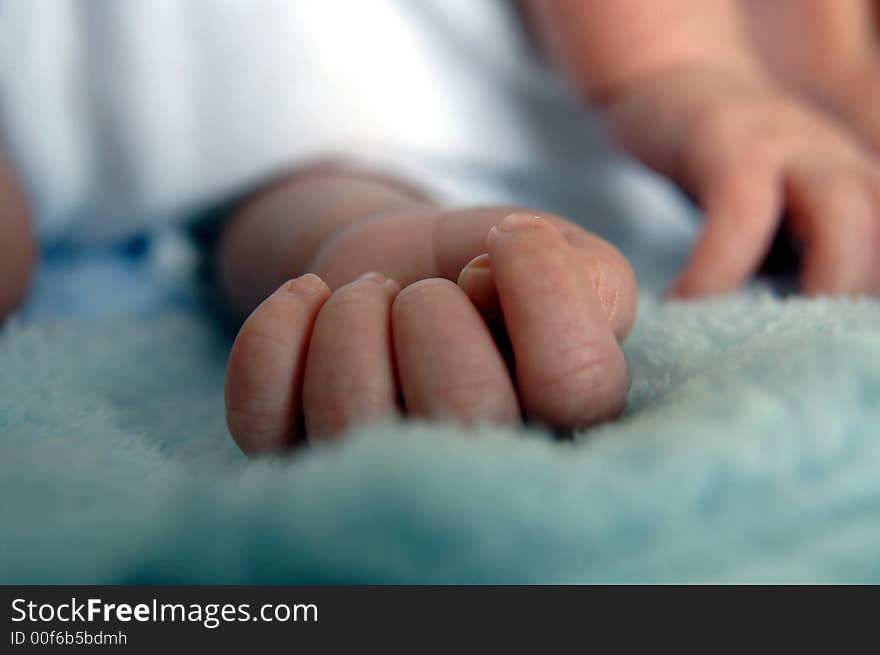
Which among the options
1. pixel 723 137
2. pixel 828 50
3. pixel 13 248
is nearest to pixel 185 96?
pixel 13 248

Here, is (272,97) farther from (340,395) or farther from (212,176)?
(340,395)

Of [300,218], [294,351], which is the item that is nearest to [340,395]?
[294,351]

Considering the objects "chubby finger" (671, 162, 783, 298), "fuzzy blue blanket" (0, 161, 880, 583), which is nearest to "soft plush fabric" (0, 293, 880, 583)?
"fuzzy blue blanket" (0, 161, 880, 583)

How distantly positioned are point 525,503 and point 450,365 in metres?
0.06

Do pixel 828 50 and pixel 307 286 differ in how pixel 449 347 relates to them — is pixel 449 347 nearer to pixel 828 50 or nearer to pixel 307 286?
pixel 307 286

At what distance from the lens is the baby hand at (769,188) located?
0.46 metres

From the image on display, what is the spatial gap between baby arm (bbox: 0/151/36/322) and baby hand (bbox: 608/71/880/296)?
0.36 metres

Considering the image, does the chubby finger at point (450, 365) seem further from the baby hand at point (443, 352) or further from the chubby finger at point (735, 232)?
the chubby finger at point (735, 232)

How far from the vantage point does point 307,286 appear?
288 mm

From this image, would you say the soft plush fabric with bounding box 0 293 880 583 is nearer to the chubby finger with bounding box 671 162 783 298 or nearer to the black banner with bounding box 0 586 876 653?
the black banner with bounding box 0 586 876 653

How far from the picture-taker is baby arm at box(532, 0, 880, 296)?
468 mm

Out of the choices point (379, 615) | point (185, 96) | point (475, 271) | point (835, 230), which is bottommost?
point (379, 615)

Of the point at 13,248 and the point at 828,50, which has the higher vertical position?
the point at 828,50

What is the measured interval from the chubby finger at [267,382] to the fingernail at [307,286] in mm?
15
